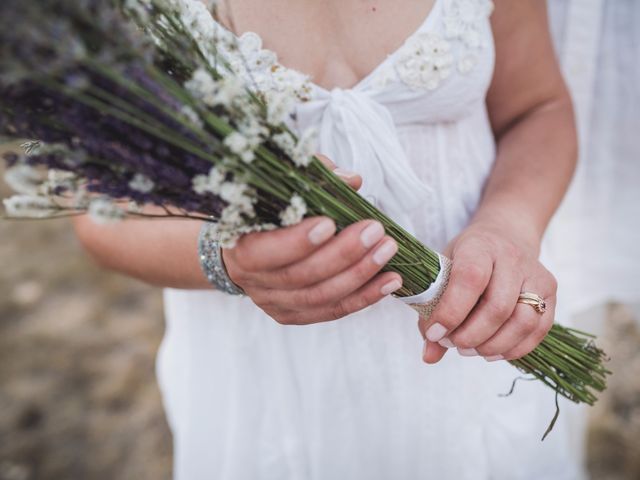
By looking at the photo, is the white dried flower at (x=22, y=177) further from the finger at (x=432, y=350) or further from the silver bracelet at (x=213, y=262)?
the finger at (x=432, y=350)

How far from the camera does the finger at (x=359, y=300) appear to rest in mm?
755

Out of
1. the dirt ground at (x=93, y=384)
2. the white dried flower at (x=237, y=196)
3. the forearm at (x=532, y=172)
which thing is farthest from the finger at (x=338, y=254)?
the dirt ground at (x=93, y=384)

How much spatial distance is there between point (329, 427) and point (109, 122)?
3.10ft

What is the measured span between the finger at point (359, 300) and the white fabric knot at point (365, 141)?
25 centimetres

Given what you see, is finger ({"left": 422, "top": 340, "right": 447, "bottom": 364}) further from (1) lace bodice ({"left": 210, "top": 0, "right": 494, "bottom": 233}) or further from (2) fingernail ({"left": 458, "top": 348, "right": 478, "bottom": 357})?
(1) lace bodice ({"left": 210, "top": 0, "right": 494, "bottom": 233})

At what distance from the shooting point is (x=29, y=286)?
3.40m

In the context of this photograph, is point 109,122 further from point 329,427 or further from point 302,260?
point 329,427

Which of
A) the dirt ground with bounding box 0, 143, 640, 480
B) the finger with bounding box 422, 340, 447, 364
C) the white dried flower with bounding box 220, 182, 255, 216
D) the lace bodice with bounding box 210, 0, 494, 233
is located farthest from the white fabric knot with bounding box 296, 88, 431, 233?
the dirt ground with bounding box 0, 143, 640, 480

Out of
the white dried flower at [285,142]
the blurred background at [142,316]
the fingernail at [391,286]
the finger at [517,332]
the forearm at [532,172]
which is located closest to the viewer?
the white dried flower at [285,142]

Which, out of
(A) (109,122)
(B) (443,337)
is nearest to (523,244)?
(B) (443,337)

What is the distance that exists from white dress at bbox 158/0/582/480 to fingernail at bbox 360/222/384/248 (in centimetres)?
33

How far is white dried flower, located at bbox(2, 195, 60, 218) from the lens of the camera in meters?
0.58

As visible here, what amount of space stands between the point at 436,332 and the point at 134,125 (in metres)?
0.53

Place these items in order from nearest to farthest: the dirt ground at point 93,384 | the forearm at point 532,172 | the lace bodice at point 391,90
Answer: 1. the lace bodice at point 391,90
2. the forearm at point 532,172
3. the dirt ground at point 93,384
